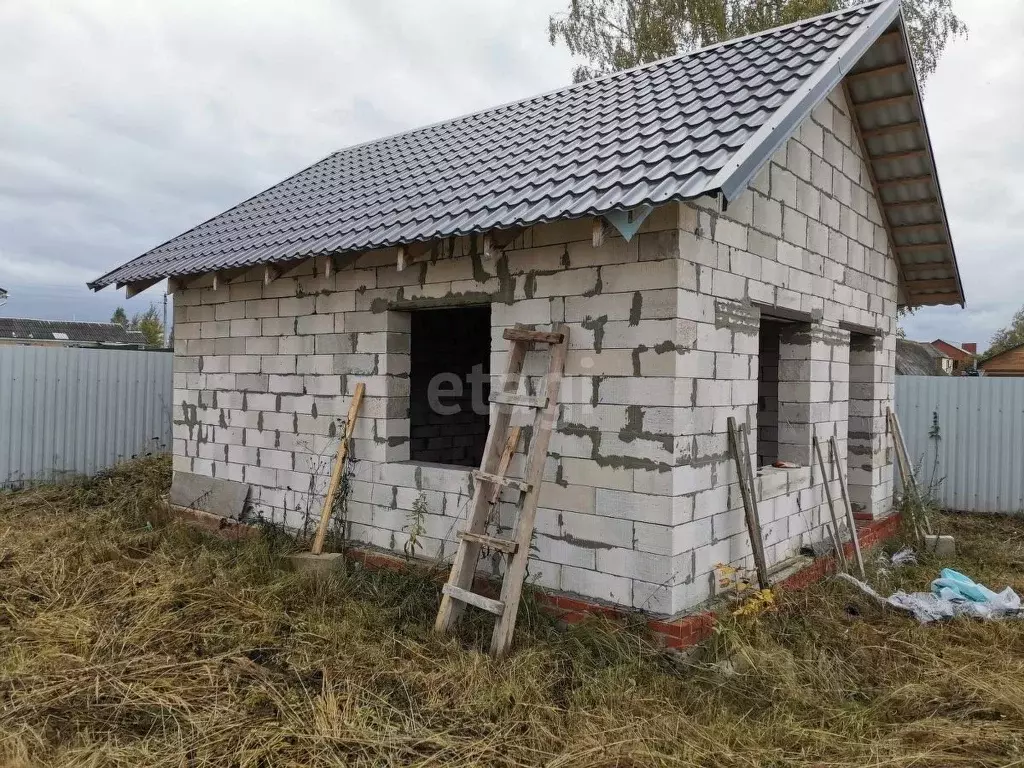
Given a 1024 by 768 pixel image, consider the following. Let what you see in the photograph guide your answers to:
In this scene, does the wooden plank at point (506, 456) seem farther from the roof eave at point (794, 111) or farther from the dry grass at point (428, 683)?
the roof eave at point (794, 111)

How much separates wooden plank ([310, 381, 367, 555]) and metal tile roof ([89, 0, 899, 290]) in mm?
1255

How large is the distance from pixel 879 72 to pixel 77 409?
1039 cm

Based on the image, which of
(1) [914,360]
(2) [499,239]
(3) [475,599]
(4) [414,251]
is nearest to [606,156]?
(2) [499,239]

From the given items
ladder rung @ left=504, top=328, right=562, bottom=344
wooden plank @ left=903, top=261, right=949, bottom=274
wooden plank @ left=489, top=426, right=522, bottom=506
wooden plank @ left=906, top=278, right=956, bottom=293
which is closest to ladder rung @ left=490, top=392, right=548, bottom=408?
wooden plank @ left=489, top=426, right=522, bottom=506

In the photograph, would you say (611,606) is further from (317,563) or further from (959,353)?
(959,353)

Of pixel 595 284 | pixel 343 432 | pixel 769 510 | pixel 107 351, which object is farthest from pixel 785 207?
pixel 107 351

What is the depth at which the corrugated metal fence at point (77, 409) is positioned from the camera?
9.55 meters

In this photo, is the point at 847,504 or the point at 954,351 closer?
the point at 847,504

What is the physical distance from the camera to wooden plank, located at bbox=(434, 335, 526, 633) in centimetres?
459

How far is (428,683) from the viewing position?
3.95m

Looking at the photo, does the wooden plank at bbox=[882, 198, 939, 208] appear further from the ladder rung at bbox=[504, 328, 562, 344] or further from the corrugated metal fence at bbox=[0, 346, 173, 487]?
the corrugated metal fence at bbox=[0, 346, 173, 487]

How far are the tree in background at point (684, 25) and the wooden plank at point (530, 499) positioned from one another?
11.8 metres

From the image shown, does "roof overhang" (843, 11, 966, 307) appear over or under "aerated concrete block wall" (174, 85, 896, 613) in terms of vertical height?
over

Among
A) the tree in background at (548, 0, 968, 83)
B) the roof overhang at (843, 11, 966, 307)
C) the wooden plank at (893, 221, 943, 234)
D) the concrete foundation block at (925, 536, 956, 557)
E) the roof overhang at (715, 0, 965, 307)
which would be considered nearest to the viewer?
the roof overhang at (715, 0, 965, 307)
